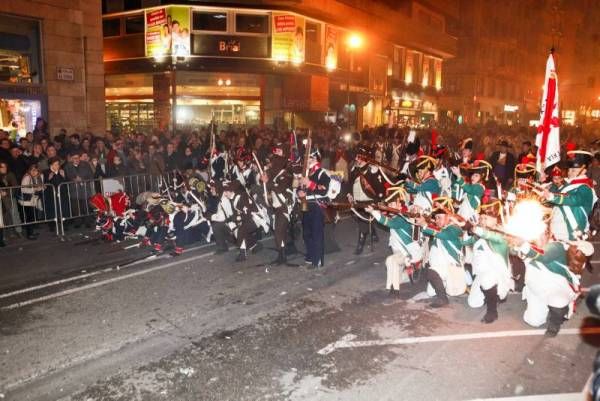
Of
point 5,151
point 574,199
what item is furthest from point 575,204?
point 5,151

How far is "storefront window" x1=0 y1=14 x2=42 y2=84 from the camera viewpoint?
1555cm

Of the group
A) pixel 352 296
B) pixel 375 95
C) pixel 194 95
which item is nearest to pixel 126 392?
pixel 352 296

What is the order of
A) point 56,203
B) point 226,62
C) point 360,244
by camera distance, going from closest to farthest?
point 360,244 → point 56,203 → point 226,62

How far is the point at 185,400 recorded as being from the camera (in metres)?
4.68

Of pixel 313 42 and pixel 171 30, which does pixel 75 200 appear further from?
pixel 313 42

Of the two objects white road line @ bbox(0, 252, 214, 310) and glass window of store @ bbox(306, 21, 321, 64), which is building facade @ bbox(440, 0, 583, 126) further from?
white road line @ bbox(0, 252, 214, 310)

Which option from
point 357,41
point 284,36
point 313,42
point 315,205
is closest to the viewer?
point 315,205

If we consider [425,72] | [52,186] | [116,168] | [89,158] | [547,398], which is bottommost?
[547,398]

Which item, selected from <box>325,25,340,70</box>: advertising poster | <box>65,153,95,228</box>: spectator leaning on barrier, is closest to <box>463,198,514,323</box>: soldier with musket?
<box>65,153,95,228</box>: spectator leaning on barrier

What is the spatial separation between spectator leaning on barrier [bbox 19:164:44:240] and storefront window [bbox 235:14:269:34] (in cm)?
1847

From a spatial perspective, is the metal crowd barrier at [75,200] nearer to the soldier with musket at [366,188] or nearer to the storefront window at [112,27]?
the soldier with musket at [366,188]

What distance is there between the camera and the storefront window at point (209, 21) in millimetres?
26438

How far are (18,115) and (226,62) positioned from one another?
505 inches

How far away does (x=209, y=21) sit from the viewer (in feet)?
87.4
